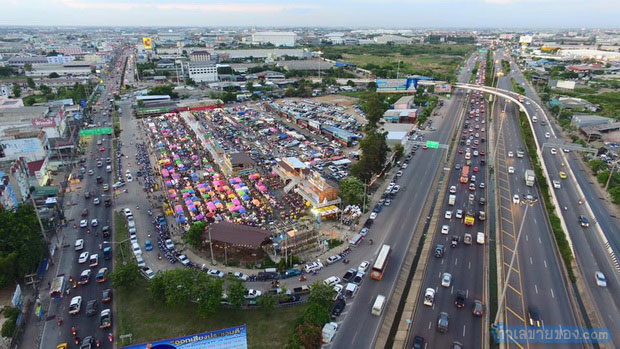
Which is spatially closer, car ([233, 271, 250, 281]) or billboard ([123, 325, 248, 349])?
billboard ([123, 325, 248, 349])

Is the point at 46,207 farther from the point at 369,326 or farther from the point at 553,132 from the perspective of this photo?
the point at 553,132

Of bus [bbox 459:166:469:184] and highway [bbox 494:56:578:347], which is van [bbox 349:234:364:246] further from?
bus [bbox 459:166:469:184]

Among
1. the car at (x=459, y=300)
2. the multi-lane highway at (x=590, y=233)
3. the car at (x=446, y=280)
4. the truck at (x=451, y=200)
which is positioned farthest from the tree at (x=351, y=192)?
the multi-lane highway at (x=590, y=233)

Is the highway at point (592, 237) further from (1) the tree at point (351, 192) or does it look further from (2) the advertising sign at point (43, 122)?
(2) the advertising sign at point (43, 122)

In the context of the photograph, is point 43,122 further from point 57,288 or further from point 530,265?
point 530,265

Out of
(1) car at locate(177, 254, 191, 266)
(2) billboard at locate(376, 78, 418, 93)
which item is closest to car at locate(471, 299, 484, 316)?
(1) car at locate(177, 254, 191, 266)

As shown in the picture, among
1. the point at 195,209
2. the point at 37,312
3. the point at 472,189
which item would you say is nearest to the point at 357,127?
the point at 472,189

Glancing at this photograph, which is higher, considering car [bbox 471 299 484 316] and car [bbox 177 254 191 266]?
car [bbox 471 299 484 316]
